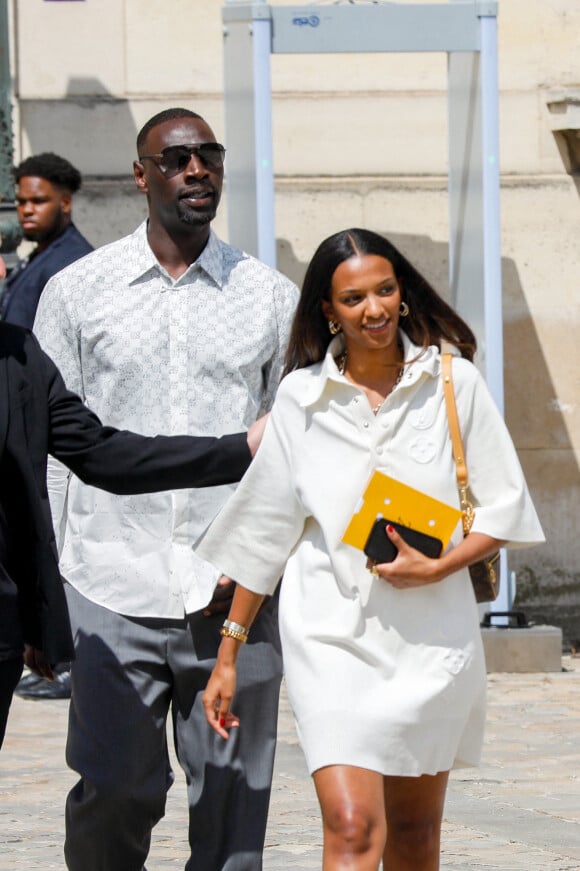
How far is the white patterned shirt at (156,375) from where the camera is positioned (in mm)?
4398

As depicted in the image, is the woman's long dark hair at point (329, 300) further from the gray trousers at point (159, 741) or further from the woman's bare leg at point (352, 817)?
the woman's bare leg at point (352, 817)

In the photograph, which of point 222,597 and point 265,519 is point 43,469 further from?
point 222,597

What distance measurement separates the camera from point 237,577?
4.09 meters

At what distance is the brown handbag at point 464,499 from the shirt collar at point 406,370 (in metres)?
0.03

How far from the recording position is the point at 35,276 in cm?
772

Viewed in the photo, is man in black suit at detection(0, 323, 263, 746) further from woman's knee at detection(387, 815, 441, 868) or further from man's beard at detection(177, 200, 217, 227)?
woman's knee at detection(387, 815, 441, 868)

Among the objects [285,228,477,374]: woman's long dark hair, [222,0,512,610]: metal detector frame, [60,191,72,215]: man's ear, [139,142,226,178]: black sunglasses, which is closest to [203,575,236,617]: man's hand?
[285,228,477,374]: woman's long dark hair

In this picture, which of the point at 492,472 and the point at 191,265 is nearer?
the point at 492,472

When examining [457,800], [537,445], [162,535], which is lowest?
[457,800]

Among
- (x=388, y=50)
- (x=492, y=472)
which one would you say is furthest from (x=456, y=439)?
(x=388, y=50)

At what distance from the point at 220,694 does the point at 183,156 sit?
133cm

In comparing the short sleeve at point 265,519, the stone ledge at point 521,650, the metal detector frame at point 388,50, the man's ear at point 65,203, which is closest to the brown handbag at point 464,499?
the short sleeve at point 265,519

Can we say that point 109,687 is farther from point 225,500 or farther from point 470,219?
point 470,219

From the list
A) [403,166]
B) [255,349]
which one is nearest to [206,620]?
[255,349]
